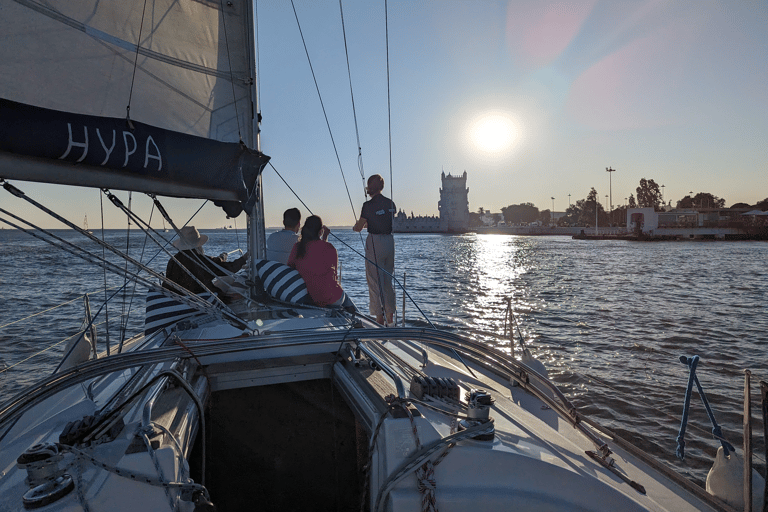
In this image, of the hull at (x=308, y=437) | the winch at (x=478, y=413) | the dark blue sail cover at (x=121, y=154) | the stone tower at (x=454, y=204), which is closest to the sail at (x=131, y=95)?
the dark blue sail cover at (x=121, y=154)

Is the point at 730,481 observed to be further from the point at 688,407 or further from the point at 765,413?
A: the point at 765,413

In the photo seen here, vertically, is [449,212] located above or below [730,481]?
above

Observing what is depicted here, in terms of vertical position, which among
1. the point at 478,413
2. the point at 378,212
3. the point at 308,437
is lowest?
the point at 308,437

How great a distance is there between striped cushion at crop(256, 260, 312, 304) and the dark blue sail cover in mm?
876

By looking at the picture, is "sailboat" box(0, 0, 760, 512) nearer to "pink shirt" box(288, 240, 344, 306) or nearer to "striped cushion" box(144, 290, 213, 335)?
"striped cushion" box(144, 290, 213, 335)

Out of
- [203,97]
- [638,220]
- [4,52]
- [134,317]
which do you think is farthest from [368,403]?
[638,220]

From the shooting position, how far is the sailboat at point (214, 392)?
1467 mm

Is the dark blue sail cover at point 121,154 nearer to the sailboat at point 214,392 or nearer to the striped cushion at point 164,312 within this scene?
the sailboat at point 214,392

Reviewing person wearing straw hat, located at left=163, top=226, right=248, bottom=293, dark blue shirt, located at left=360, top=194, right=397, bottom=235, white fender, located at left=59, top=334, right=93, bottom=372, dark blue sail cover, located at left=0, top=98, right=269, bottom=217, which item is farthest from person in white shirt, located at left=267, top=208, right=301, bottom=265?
white fender, located at left=59, top=334, right=93, bottom=372

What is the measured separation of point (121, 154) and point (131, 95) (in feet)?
3.04

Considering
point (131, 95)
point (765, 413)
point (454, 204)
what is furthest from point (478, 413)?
point (454, 204)

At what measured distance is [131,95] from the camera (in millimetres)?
2732

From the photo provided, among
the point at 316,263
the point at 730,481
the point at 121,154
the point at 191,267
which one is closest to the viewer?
the point at 730,481

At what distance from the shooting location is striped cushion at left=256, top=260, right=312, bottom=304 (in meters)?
3.69
